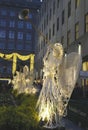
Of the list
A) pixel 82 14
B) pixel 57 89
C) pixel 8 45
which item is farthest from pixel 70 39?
pixel 8 45

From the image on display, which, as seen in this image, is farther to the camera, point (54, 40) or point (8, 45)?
point (8, 45)

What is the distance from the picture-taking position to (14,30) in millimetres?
105875

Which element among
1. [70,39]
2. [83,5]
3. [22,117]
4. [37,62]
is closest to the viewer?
[22,117]

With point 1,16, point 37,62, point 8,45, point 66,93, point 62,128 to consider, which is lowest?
point 62,128

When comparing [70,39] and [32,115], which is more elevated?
[70,39]

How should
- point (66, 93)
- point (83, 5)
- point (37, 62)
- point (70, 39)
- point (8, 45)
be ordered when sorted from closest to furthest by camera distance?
1. point (66, 93)
2. point (83, 5)
3. point (70, 39)
4. point (37, 62)
5. point (8, 45)

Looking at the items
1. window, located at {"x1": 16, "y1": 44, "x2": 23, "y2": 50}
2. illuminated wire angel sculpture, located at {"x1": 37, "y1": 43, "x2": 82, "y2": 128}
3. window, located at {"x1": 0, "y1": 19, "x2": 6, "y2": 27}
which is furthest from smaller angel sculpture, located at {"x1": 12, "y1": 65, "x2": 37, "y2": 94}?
window, located at {"x1": 0, "y1": 19, "x2": 6, "y2": 27}

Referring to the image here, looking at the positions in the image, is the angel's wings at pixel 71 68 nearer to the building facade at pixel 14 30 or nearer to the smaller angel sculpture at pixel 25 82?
the smaller angel sculpture at pixel 25 82

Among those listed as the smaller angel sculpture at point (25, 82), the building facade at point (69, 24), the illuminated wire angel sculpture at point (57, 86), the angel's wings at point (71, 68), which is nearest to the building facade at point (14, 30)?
the building facade at point (69, 24)

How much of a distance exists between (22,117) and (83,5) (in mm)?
26632

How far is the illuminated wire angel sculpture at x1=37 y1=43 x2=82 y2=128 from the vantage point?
9.43 metres

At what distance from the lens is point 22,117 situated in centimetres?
878

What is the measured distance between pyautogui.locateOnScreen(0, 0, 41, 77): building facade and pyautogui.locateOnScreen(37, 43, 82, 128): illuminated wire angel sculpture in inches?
3732

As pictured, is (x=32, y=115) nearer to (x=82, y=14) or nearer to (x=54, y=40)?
(x=82, y=14)
